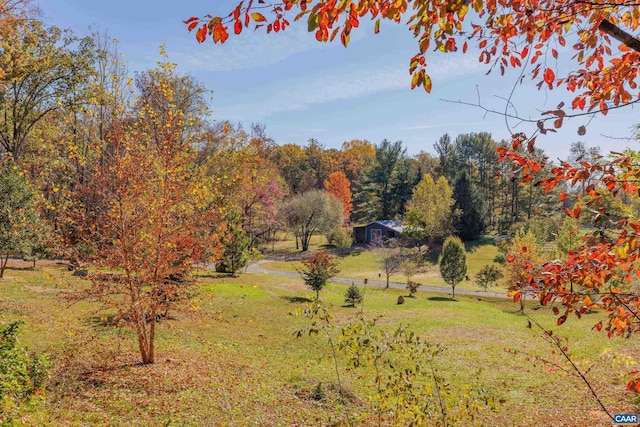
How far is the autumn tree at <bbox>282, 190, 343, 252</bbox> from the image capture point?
172 ft

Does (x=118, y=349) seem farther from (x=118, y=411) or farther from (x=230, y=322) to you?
(x=230, y=322)

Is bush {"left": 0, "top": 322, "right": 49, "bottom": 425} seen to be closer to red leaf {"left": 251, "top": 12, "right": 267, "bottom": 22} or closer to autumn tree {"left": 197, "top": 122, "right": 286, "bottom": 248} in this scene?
red leaf {"left": 251, "top": 12, "right": 267, "bottom": 22}

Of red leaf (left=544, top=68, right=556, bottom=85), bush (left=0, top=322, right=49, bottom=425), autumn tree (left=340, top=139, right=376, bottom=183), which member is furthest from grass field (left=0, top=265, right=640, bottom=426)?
autumn tree (left=340, top=139, right=376, bottom=183)

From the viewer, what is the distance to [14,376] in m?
5.73

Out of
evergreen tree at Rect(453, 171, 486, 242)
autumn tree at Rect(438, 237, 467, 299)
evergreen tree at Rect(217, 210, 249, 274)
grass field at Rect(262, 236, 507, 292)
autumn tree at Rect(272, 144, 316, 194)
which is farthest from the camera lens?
autumn tree at Rect(272, 144, 316, 194)

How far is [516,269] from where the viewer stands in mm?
26219

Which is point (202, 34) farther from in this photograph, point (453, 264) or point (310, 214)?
point (310, 214)

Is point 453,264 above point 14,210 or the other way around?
the other way around

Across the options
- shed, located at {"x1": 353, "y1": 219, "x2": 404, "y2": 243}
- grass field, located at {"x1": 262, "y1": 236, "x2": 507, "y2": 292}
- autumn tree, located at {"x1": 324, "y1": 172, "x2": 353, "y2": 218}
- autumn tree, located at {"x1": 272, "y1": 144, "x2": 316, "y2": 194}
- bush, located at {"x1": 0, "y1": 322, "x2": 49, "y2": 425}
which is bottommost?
grass field, located at {"x1": 262, "y1": 236, "x2": 507, "y2": 292}

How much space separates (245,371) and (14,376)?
20.7ft

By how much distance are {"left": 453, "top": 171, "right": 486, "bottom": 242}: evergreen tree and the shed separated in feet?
26.7

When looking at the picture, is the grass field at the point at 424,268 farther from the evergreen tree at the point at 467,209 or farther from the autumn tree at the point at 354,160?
the autumn tree at the point at 354,160

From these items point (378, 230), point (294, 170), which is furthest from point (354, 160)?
point (378, 230)

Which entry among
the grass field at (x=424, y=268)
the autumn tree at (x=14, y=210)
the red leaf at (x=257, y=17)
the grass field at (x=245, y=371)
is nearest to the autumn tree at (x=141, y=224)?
the grass field at (x=245, y=371)
